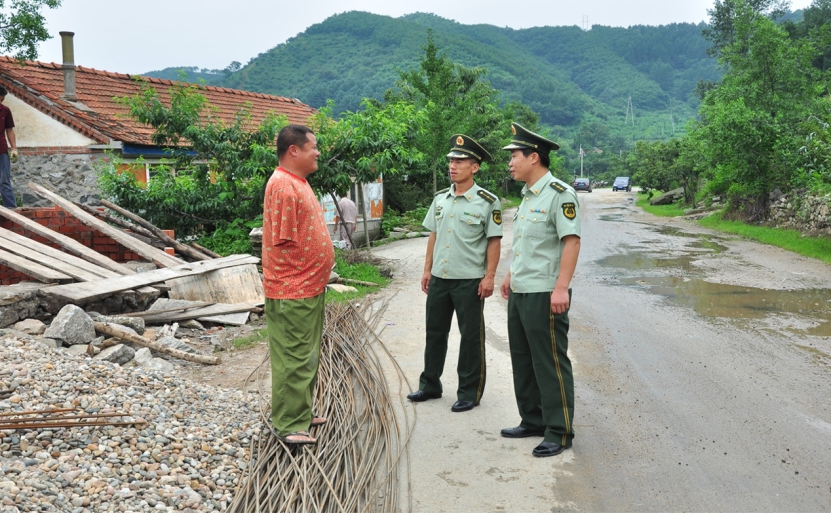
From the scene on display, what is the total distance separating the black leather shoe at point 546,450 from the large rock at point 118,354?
342 centimetres

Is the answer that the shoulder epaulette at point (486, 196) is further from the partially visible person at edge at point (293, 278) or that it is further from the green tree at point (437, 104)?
the green tree at point (437, 104)

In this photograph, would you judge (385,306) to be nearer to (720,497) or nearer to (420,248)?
(720,497)

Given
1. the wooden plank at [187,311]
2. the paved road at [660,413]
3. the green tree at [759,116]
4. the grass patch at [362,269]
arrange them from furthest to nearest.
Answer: the green tree at [759,116]
the grass patch at [362,269]
the wooden plank at [187,311]
the paved road at [660,413]

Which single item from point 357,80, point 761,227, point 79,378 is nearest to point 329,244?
point 79,378

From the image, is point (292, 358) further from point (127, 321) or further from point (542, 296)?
point (127, 321)

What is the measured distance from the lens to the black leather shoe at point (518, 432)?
4582 millimetres

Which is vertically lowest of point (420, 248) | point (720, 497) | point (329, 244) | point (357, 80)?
point (420, 248)

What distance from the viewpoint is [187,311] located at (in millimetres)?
7809

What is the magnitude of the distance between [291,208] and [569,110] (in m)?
116

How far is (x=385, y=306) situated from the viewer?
361 inches

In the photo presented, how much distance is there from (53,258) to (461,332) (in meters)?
5.02

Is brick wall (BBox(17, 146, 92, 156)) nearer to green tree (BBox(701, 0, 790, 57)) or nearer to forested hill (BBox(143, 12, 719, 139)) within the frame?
forested hill (BBox(143, 12, 719, 139))

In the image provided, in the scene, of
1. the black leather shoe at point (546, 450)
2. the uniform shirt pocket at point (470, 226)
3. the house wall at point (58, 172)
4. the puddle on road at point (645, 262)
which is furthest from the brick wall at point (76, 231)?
the puddle on road at point (645, 262)

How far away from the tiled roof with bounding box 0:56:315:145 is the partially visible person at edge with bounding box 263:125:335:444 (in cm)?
953
